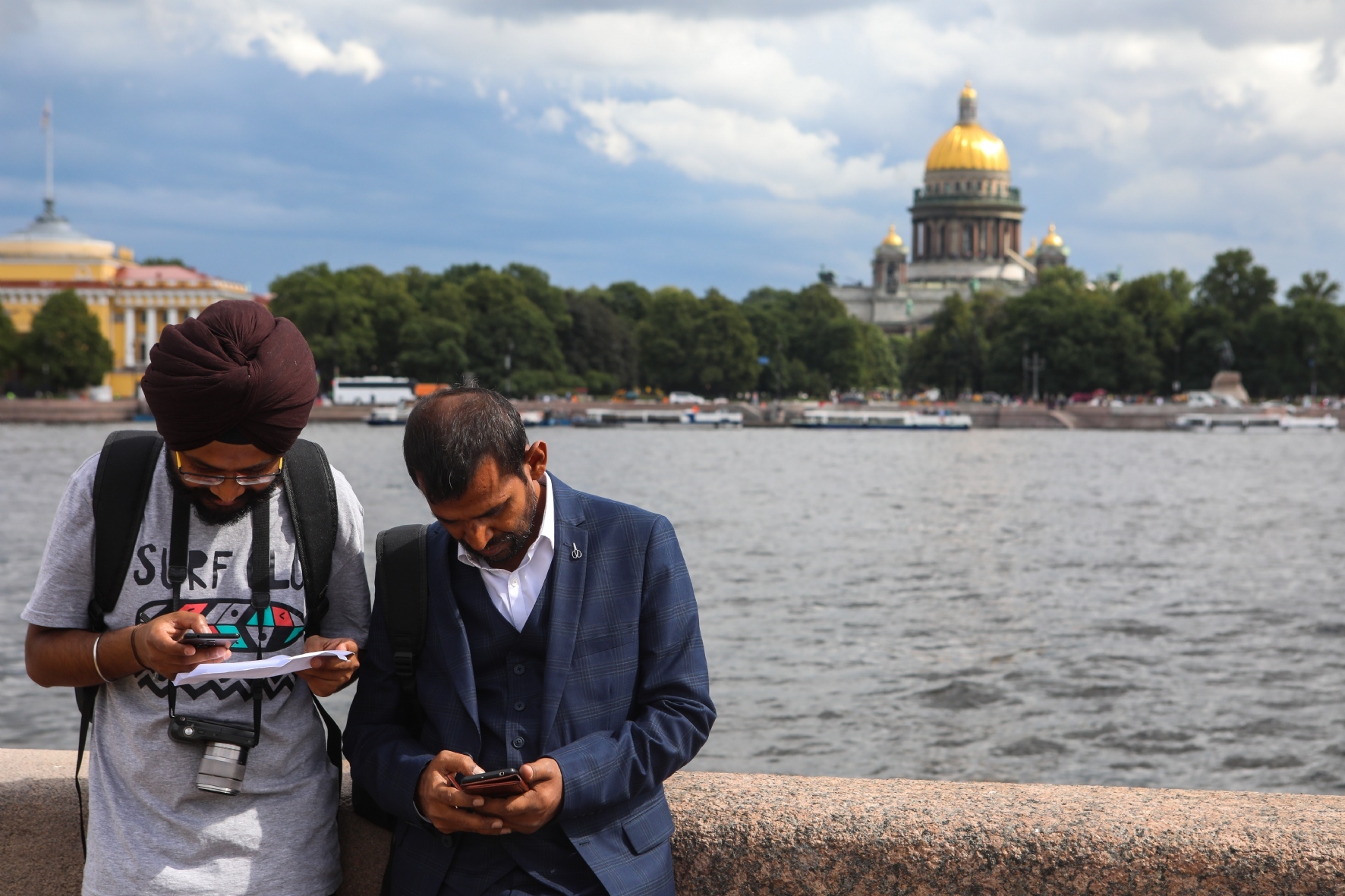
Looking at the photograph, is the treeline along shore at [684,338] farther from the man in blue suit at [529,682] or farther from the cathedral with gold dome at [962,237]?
the man in blue suit at [529,682]

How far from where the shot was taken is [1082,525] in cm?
3145

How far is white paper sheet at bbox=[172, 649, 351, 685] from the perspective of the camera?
7.61 feet

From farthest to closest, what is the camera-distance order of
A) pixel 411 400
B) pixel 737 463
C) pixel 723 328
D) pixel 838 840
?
pixel 723 328 → pixel 411 400 → pixel 737 463 → pixel 838 840

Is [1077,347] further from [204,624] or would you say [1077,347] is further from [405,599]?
[204,624]


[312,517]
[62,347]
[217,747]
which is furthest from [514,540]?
[62,347]

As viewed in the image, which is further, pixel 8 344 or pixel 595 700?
pixel 8 344

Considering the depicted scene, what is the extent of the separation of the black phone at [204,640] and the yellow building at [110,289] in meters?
98.1

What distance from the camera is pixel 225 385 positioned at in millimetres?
2338

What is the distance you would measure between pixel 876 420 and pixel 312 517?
8585cm

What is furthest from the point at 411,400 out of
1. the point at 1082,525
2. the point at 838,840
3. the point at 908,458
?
the point at 838,840

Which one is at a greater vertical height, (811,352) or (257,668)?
(811,352)

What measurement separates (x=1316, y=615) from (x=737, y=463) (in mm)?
34325

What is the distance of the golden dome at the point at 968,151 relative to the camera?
138 meters

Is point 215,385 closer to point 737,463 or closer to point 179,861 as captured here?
point 179,861
